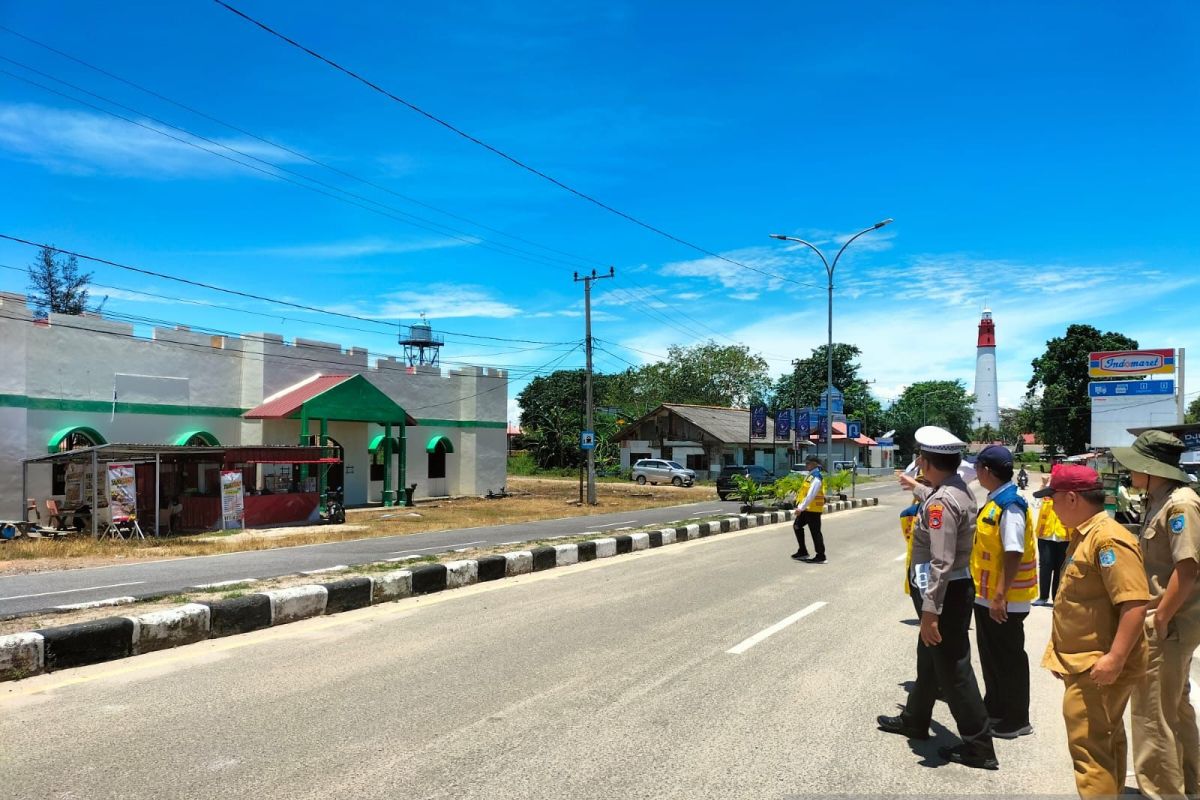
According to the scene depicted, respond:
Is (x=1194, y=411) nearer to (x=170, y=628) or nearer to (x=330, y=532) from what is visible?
(x=330, y=532)

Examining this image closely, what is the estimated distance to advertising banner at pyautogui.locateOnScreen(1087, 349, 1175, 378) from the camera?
47.6 meters

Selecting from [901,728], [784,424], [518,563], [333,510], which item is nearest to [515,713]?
[901,728]

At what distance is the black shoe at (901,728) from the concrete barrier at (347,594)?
551 cm

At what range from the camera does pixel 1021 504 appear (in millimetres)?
4391

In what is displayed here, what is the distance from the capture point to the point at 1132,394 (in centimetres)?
4750

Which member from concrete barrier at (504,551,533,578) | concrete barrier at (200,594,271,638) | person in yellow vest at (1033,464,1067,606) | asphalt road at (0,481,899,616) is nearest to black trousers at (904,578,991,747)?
person in yellow vest at (1033,464,1067,606)

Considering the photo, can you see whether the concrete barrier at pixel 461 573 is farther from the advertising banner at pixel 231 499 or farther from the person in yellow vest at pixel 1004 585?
the advertising banner at pixel 231 499

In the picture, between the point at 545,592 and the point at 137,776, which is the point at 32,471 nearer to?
the point at 545,592

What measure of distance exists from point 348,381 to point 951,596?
22.7m

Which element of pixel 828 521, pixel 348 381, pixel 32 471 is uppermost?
pixel 348 381

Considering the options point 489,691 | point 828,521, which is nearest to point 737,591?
point 489,691

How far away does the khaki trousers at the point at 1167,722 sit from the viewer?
3.29m

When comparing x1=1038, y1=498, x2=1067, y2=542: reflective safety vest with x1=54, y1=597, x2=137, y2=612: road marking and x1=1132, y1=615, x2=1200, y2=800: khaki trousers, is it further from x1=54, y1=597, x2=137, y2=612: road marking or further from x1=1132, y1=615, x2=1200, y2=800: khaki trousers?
x1=54, y1=597, x2=137, y2=612: road marking

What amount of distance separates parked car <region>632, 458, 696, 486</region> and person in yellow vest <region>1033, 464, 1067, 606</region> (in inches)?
1540
